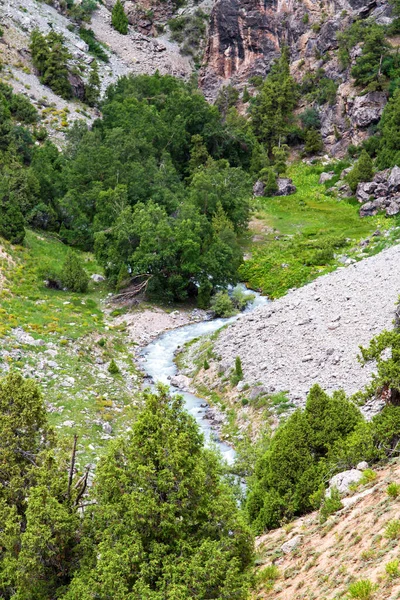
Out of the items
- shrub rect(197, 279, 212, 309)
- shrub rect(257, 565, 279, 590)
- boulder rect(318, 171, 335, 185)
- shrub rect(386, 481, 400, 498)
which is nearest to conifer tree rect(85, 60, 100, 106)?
boulder rect(318, 171, 335, 185)

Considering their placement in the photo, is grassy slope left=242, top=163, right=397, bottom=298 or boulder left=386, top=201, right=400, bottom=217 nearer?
grassy slope left=242, top=163, right=397, bottom=298

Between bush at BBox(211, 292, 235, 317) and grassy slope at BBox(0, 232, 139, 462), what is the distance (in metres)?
7.27

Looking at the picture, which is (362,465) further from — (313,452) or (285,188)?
(285,188)

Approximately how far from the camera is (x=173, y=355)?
117 feet

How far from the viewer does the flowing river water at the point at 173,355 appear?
28.4 metres

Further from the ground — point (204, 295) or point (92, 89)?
point (92, 89)

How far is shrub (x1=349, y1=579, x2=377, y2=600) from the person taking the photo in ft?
30.4

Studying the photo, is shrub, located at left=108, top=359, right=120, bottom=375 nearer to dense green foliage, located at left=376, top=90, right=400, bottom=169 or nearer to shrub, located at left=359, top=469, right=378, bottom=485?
shrub, located at left=359, top=469, right=378, bottom=485

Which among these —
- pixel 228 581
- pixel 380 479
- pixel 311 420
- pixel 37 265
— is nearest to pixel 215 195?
pixel 37 265

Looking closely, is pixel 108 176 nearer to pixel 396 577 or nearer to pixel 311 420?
pixel 311 420

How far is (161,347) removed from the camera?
37.0 metres

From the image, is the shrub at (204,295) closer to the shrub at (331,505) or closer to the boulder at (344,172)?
the shrub at (331,505)

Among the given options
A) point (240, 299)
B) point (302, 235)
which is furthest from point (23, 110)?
point (240, 299)

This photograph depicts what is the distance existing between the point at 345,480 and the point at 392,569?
5.24 metres
